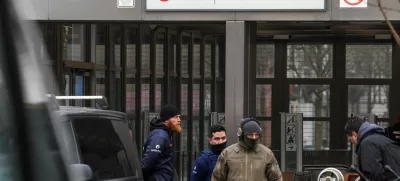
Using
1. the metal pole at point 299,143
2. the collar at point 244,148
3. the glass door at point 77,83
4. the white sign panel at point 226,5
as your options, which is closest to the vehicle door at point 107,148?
the collar at point 244,148

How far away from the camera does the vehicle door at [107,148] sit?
6.27m

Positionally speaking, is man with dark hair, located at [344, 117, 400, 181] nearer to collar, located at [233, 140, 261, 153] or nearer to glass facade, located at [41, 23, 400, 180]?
collar, located at [233, 140, 261, 153]

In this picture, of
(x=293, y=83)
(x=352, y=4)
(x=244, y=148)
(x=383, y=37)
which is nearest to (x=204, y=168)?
(x=244, y=148)

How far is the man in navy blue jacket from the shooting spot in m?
8.45

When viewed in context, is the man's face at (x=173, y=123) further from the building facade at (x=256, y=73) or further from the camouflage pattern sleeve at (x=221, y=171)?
the building facade at (x=256, y=73)

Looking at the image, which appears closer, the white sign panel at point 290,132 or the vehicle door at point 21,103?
the vehicle door at point 21,103

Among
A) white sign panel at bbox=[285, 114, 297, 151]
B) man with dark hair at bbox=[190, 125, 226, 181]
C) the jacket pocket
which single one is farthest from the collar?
white sign panel at bbox=[285, 114, 297, 151]

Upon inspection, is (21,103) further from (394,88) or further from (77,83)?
(394,88)

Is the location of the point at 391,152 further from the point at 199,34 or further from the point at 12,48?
the point at 199,34

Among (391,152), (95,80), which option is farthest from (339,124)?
(391,152)

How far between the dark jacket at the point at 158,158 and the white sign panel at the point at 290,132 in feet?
25.8

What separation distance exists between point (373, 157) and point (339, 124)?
43.7 feet

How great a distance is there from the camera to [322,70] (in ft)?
70.9

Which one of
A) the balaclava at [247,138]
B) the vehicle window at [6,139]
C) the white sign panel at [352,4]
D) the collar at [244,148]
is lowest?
the collar at [244,148]
